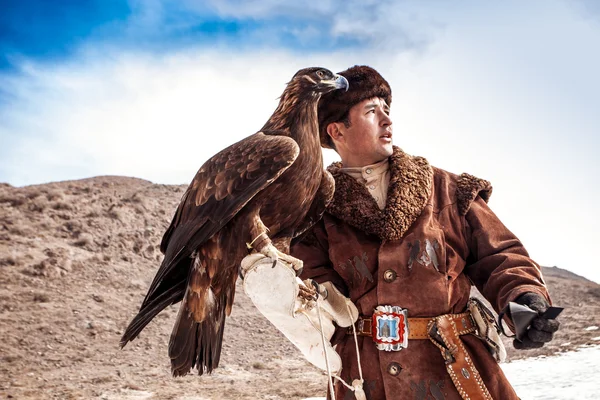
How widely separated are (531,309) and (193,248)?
1317mm

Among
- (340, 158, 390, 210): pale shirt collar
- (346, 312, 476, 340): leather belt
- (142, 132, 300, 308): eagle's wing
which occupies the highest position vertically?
(340, 158, 390, 210): pale shirt collar

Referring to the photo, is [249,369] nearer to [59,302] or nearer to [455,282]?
[59,302]

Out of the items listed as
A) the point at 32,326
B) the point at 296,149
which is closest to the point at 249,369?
the point at 32,326

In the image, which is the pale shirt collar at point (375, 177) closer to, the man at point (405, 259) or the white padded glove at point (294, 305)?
the man at point (405, 259)

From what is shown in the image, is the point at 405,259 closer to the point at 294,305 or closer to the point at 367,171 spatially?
the point at 367,171

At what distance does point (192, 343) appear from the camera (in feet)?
6.23

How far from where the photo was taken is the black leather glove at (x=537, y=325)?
2041 mm

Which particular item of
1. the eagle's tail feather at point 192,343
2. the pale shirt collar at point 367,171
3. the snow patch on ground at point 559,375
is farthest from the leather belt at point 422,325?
the snow patch on ground at point 559,375

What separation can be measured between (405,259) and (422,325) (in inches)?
11.9

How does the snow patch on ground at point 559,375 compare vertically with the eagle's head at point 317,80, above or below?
below

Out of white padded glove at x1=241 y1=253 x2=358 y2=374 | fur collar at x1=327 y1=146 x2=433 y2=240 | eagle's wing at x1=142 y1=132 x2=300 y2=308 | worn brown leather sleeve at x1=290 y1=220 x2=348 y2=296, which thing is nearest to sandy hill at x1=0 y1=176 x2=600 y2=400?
worn brown leather sleeve at x1=290 y1=220 x2=348 y2=296

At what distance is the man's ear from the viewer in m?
2.66

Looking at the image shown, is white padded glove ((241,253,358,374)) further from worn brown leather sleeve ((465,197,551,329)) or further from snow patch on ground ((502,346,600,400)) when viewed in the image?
snow patch on ground ((502,346,600,400))

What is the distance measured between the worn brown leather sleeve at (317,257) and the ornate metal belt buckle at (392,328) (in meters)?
0.26
